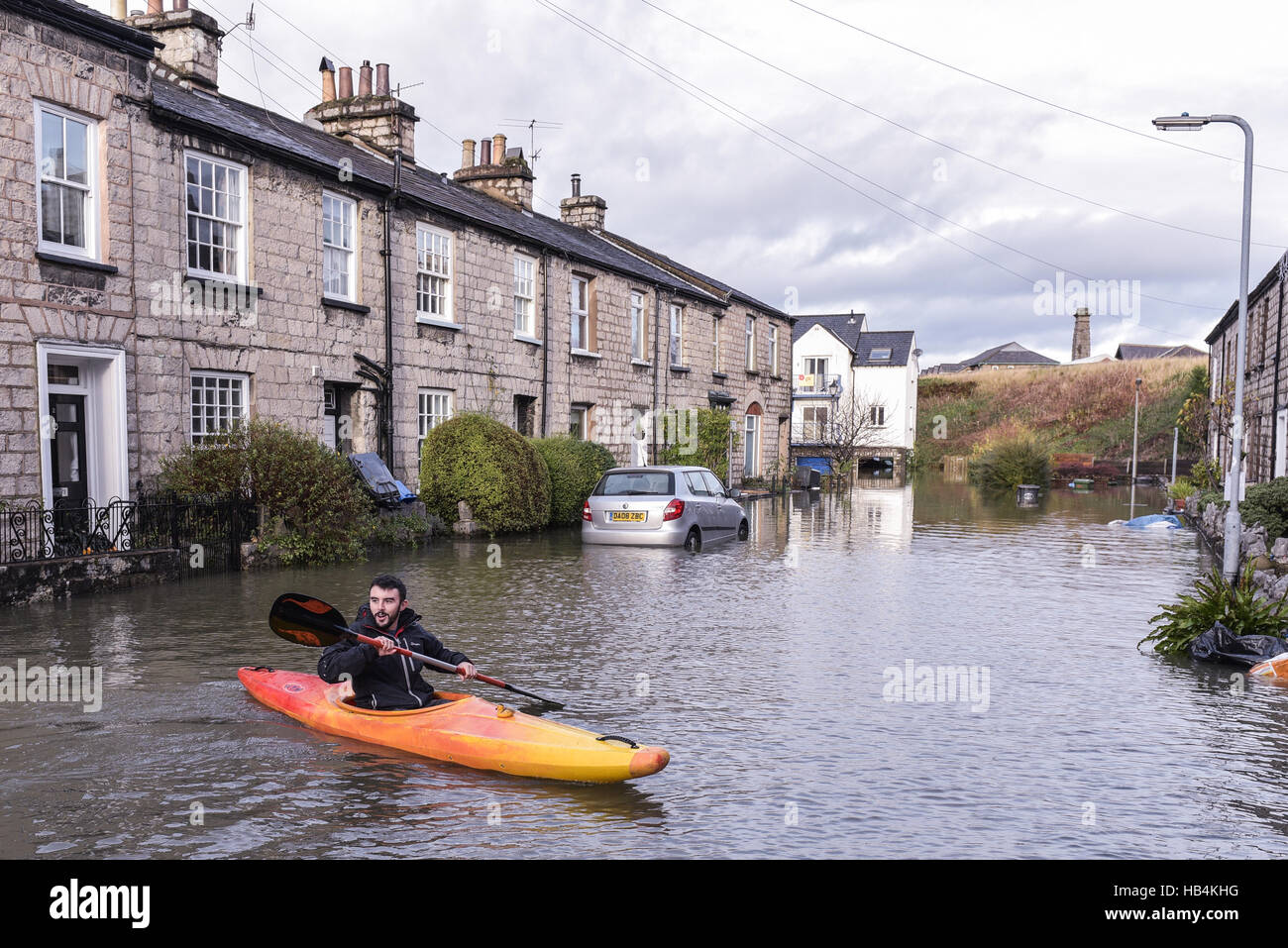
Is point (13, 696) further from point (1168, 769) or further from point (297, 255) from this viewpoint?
point (297, 255)

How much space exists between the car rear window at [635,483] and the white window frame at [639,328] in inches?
506

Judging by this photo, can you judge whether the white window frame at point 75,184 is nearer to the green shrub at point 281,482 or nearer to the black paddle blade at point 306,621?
the green shrub at point 281,482

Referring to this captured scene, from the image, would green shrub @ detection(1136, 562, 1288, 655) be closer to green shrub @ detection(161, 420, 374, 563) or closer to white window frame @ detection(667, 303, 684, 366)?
green shrub @ detection(161, 420, 374, 563)

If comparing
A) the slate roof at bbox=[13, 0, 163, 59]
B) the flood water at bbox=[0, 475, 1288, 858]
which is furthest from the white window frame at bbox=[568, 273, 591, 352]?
the flood water at bbox=[0, 475, 1288, 858]

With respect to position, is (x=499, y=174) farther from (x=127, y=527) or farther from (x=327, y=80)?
(x=127, y=527)

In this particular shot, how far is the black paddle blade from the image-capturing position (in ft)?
22.1

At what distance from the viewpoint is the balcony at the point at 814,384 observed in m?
60.7

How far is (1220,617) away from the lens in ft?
31.8

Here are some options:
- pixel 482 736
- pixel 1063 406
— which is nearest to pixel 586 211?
pixel 482 736

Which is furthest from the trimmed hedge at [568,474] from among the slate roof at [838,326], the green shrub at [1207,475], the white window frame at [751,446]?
the slate roof at [838,326]

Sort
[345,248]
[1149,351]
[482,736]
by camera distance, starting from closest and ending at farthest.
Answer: [482,736]
[345,248]
[1149,351]

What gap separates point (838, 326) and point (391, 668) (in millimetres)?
62385

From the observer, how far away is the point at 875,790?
18.9ft

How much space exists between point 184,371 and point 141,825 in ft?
38.4
